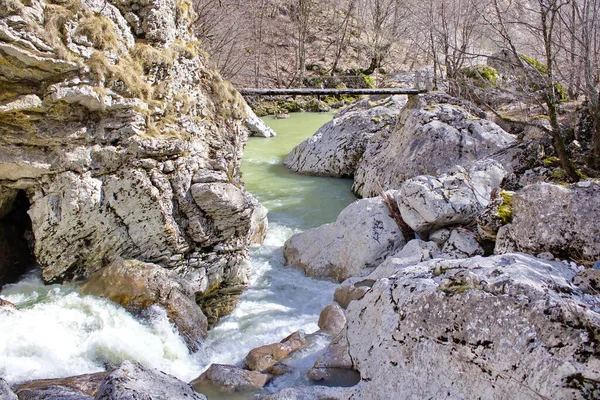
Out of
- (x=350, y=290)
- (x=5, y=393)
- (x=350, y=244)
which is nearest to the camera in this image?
(x=5, y=393)

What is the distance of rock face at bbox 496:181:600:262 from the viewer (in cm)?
539

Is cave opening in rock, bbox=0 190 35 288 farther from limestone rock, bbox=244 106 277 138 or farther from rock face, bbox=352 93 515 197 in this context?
limestone rock, bbox=244 106 277 138

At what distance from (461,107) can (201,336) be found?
9436mm

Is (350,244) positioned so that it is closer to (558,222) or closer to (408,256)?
(408,256)

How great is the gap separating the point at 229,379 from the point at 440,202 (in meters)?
4.41

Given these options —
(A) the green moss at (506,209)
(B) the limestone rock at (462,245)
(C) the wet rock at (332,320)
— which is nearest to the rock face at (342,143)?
(B) the limestone rock at (462,245)

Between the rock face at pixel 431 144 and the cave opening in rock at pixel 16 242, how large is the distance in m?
Result: 7.71

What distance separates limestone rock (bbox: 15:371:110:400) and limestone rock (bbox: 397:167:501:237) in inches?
208

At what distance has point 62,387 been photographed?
15.5 ft

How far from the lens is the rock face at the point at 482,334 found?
134 inches

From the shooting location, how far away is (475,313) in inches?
151

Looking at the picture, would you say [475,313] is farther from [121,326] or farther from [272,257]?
[272,257]

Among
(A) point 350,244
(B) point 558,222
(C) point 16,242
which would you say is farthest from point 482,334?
(C) point 16,242

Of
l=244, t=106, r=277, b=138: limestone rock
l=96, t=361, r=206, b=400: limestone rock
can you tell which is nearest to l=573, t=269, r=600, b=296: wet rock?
l=96, t=361, r=206, b=400: limestone rock
